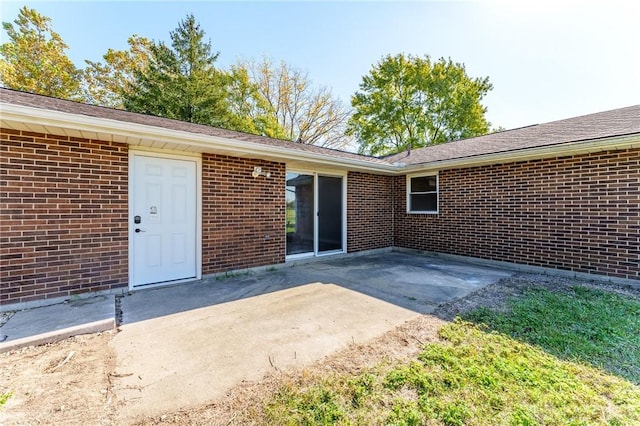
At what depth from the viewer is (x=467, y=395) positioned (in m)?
2.08

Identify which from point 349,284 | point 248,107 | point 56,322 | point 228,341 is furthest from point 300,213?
point 248,107

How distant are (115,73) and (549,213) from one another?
72.8 ft

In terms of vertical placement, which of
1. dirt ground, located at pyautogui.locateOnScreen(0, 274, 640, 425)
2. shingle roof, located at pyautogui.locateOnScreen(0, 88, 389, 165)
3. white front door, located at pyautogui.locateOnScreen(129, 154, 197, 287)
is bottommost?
dirt ground, located at pyautogui.locateOnScreen(0, 274, 640, 425)

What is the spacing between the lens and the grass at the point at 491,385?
188cm

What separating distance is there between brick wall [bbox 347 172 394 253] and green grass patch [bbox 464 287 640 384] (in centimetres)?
431

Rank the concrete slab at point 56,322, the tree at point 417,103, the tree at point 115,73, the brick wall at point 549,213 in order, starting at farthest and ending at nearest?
the tree at point 417,103 → the tree at point 115,73 → the brick wall at point 549,213 → the concrete slab at point 56,322

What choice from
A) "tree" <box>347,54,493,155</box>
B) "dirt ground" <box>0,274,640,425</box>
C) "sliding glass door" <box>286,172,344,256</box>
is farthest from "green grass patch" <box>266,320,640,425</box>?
"tree" <box>347,54,493,155</box>

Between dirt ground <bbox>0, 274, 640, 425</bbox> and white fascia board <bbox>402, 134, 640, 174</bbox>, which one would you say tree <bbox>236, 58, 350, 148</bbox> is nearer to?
white fascia board <bbox>402, 134, 640, 174</bbox>

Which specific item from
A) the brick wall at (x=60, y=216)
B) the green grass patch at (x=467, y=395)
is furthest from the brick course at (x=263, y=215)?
the green grass patch at (x=467, y=395)

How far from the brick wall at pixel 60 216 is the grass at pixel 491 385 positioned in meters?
3.85

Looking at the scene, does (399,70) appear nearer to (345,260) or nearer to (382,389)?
(345,260)

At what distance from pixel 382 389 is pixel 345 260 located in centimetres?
529

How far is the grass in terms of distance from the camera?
1.88 m

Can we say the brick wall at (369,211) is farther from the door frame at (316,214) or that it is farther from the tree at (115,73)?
the tree at (115,73)
